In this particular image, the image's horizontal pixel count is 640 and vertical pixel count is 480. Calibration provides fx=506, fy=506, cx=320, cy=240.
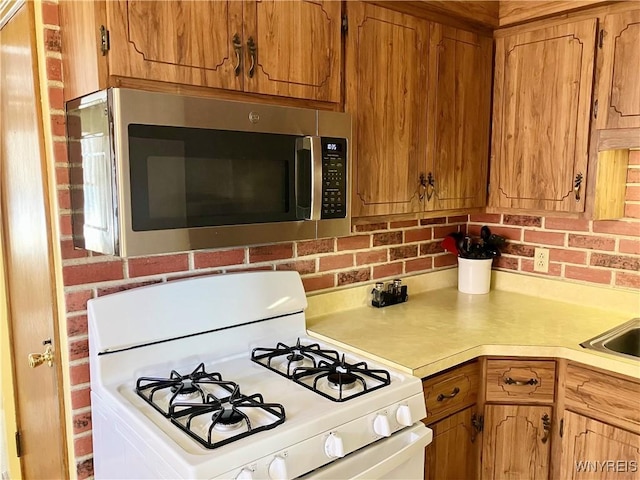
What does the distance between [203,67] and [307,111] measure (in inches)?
12.7

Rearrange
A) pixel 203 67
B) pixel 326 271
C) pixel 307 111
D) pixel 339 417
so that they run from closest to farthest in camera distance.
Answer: pixel 339 417
pixel 203 67
pixel 307 111
pixel 326 271

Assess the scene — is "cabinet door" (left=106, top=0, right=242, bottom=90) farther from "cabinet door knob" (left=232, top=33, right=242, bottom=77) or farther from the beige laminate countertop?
the beige laminate countertop

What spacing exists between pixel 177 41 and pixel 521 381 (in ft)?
5.09

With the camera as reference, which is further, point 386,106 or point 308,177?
point 386,106

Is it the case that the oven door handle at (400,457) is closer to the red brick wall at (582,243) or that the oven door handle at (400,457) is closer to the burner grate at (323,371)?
the burner grate at (323,371)

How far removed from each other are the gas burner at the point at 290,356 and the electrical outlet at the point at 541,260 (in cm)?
123

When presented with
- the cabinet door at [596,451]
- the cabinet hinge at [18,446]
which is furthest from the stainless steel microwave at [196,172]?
the cabinet hinge at [18,446]

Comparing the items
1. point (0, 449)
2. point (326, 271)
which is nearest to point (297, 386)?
point (326, 271)

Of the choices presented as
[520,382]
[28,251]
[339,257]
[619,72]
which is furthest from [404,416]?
[619,72]

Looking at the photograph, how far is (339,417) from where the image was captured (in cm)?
127

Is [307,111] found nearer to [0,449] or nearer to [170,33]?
[170,33]

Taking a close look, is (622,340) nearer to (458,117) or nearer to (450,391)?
(450,391)

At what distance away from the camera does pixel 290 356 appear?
1626 millimetres

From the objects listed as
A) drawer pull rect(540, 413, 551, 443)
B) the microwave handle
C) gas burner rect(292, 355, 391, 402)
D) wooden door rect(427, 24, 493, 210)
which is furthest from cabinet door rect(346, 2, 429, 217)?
drawer pull rect(540, 413, 551, 443)
